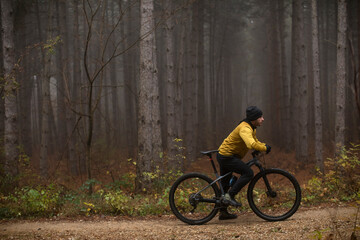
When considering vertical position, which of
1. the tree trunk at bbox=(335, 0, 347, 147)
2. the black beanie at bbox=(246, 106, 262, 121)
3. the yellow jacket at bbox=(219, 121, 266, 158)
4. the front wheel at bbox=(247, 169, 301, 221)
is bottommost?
the front wheel at bbox=(247, 169, 301, 221)

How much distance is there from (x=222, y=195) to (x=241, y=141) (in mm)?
1116

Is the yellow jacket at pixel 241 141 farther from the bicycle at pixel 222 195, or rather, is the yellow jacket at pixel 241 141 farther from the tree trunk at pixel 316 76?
the tree trunk at pixel 316 76

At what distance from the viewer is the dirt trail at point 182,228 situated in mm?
5555

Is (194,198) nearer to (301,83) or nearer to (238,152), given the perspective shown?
(238,152)

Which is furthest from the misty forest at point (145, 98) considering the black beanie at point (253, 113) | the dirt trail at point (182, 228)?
the black beanie at point (253, 113)

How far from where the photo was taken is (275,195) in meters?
6.43

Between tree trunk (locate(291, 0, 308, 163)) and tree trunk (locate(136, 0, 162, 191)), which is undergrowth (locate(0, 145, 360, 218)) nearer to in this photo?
tree trunk (locate(136, 0, 162, 191))

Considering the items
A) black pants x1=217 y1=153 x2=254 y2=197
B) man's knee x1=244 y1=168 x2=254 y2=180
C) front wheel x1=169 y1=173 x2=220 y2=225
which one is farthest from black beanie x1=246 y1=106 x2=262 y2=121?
front wheel x1=169 y1=173 x2=220 y2=225

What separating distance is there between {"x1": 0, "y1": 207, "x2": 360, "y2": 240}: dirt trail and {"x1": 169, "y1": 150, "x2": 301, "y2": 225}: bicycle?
21 centimetres

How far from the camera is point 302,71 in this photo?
1603cm

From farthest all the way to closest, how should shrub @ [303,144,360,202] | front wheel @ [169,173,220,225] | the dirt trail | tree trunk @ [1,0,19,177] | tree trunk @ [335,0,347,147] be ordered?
tree trunk @ [1,0,19,177] < tree trunk @ [335,0,347,147] < shrub @ [303,144,360,202] < front wheel @ [169,173,220,225] < the dirt trail

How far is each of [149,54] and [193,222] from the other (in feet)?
17.4

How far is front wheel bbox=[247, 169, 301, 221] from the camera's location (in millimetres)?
6295

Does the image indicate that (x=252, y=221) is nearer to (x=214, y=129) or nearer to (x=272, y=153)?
(x=272, y=153)
